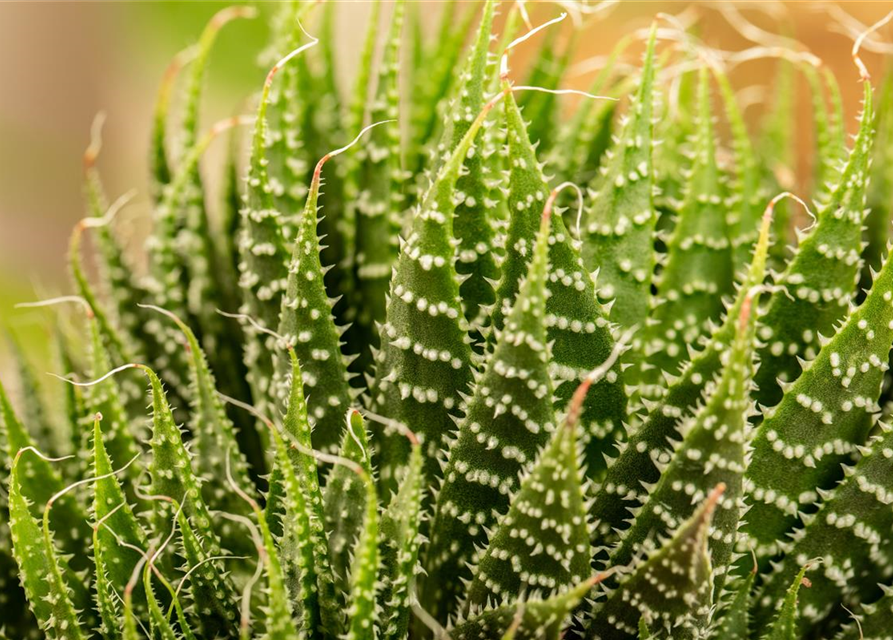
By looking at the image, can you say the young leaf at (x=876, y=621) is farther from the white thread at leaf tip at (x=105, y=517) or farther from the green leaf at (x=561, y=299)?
the white thread at leaf tip at (x=105, y=517)

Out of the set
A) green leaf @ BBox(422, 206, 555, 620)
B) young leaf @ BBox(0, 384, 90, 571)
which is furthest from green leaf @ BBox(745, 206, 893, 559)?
young leaf @ BBox(0, 384, 90, 571)

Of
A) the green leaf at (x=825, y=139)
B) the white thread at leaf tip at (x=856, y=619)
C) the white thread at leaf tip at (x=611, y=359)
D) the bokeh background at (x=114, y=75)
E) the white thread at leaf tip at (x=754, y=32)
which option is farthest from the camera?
the bokeh background at (x=114, y=75)

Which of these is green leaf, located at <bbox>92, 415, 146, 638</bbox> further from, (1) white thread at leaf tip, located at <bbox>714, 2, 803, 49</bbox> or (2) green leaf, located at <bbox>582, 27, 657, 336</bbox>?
(1) white thread at leaf tip, located at <bbox>714, 2, 803, 49</bbox>

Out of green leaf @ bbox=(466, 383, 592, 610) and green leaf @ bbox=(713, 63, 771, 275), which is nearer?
green leaf @ bbox=(466, 383, 592, 610)

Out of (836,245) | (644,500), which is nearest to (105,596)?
(644,500)

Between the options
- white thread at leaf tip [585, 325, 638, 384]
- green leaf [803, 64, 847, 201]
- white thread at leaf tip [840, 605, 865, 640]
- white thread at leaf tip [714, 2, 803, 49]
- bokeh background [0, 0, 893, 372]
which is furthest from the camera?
bokeh background [0, 0, 893, 372]

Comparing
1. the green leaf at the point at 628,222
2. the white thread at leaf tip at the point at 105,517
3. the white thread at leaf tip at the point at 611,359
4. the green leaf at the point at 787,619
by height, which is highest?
the green leaf at the point at 628,222

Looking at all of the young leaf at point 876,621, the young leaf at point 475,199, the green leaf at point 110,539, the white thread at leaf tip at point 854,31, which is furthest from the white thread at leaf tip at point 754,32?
the green leaf at point 110,539

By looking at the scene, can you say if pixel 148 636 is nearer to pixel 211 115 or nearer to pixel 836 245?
pixel 836 245
